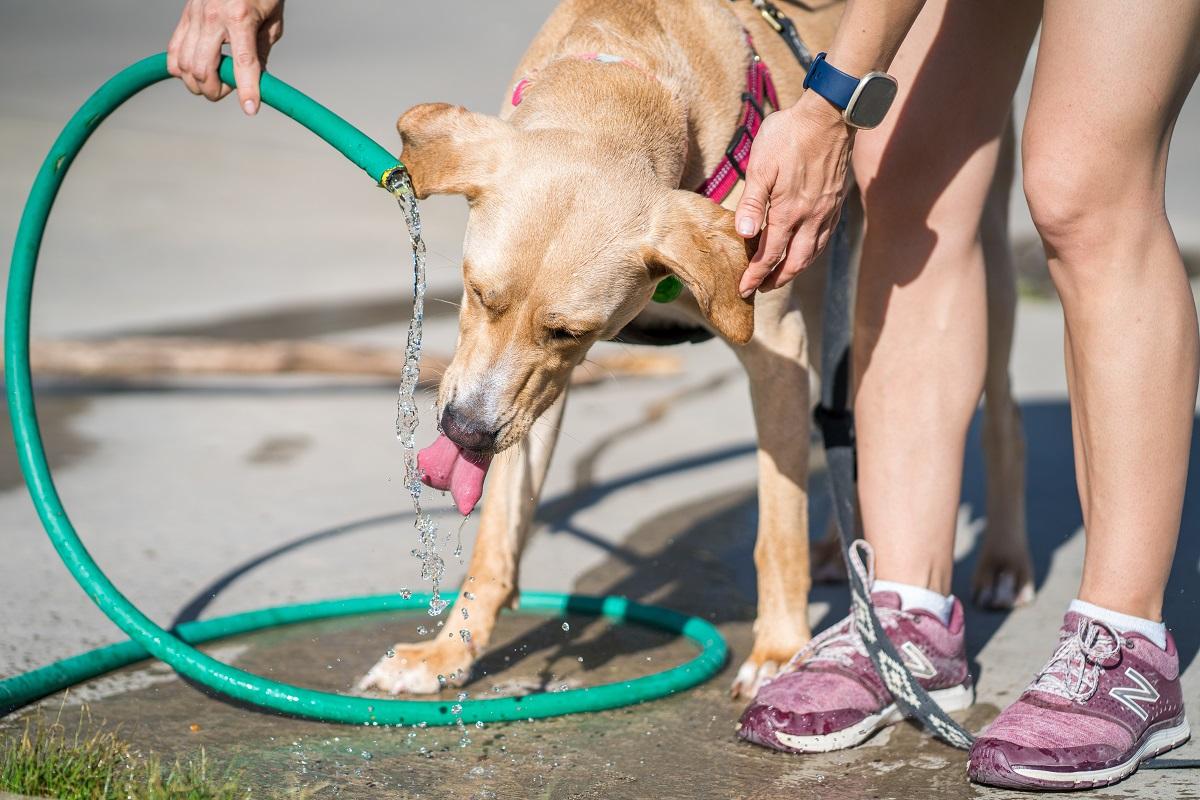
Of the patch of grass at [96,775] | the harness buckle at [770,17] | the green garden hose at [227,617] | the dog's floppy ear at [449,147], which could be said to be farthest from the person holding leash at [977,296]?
the patch of grass at [96,775]

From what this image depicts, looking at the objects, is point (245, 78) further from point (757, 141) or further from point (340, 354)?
point (340, 354)

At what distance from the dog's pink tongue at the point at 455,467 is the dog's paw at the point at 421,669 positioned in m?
0.49

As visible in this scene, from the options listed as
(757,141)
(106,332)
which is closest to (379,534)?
(757,141)

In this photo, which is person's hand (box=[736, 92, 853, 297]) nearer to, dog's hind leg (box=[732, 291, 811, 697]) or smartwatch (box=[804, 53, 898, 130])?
smartwatch (box=[804, 53, 898, 130])

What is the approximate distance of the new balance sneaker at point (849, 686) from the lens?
2.57m

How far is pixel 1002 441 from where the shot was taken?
3.75 m

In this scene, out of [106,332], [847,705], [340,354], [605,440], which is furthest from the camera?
[106,332]

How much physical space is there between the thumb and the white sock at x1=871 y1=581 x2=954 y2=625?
86 centimetres

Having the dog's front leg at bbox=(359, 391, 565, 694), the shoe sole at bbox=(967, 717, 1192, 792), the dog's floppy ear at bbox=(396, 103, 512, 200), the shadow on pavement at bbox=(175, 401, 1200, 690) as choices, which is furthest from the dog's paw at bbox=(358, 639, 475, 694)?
the shoe sole at bbox=(967, 717, 1192, 792)

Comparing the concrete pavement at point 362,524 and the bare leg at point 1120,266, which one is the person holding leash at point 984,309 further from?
the concrete pavement at point 362,524

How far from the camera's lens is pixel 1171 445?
2.42 metres

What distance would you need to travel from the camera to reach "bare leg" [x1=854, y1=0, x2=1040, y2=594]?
2678mm

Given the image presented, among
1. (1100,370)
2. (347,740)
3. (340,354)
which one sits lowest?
(347,740)

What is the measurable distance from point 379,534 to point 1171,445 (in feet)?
7.98
